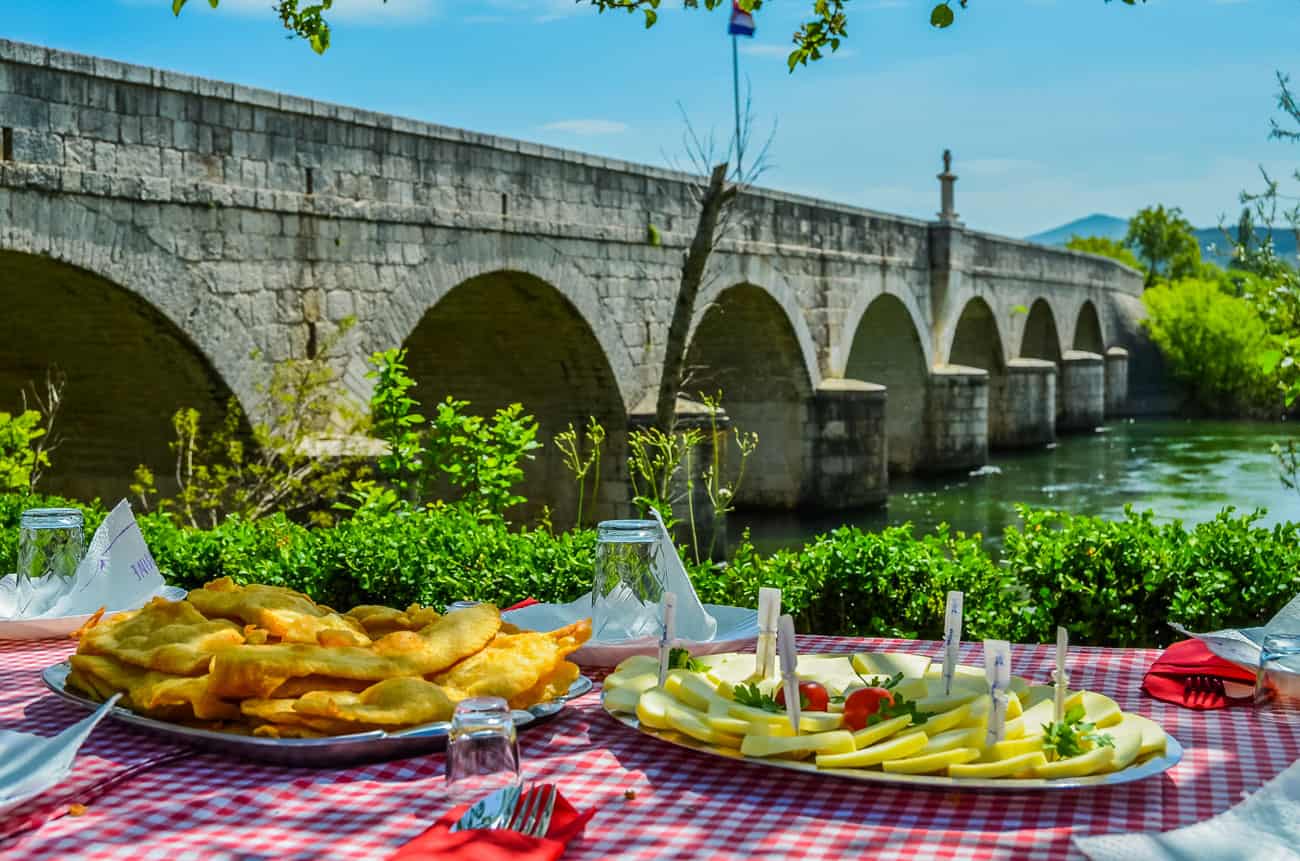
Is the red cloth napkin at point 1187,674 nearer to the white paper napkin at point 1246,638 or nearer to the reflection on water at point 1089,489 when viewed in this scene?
the white paper napkin at point 1246,638

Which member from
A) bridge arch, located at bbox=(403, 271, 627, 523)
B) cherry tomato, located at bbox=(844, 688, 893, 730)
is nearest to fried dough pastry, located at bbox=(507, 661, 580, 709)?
cherry tomato, located at bbox=(844, 688, 893, 730)

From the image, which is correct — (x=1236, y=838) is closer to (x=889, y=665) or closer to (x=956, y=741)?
(x=956, y=741)

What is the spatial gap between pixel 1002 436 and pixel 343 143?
21493 mm

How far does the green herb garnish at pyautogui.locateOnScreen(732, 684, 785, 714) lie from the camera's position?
2012 millimetres

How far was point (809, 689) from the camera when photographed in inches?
81.0

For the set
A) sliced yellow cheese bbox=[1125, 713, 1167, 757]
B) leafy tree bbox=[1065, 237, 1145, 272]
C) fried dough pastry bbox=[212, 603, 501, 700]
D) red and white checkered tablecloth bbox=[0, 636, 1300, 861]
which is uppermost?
leafy tree bbox=[1065, 237, 1145, 272]

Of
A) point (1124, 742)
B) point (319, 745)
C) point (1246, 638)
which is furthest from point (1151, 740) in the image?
point (319, 745)

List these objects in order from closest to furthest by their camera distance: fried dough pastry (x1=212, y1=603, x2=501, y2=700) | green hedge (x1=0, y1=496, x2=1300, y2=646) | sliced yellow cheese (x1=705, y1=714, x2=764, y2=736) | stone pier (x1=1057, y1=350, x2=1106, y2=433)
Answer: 1. sliced yellow cheese (x1=705, y1=714, x2=764, y2=736)
2. fried dough pastry (x1=212, y1=603, x2=501, y2=700)
3. green hedge (x1=0, y1=496, x2=1300, y2=646)
4. stone pier (x1=1057, y1=350, x2=1106, y2=433)

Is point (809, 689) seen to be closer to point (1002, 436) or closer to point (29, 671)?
point (29, 671)

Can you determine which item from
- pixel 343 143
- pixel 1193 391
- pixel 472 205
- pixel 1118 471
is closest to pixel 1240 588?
pixel 343 143

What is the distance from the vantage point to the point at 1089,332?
135 feet

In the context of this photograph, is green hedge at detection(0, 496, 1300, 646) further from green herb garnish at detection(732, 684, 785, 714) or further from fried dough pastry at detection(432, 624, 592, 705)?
green herb garnish at detection(732, 684, 785, 714)

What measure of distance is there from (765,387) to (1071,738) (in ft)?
59.4

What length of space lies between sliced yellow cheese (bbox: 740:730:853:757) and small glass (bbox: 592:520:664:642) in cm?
68
